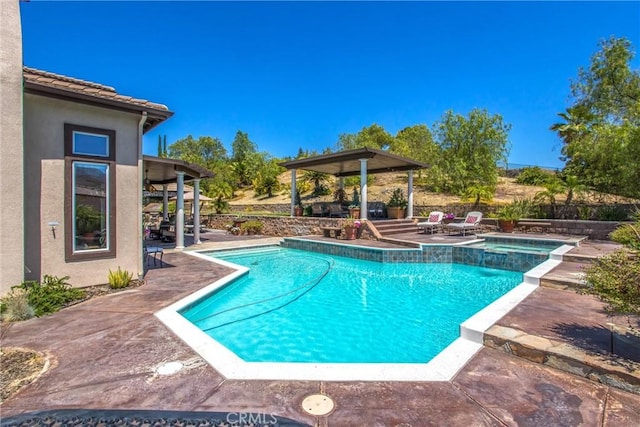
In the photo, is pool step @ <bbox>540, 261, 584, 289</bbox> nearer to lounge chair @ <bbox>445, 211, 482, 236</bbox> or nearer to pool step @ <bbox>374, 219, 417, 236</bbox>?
lounge chair @ <bbox>445, 211, 482, 236</bbox>

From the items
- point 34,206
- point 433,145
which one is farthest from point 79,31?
point 433,145

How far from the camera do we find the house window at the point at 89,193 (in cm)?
582

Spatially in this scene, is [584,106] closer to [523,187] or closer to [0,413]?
[523,187]

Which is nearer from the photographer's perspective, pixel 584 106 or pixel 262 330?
pixel 262 330

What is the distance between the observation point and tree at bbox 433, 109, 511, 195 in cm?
2261

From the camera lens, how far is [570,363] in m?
3.14

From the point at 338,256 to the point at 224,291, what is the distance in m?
5.98

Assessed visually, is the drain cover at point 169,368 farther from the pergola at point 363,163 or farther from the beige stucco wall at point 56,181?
the pergola at point 363,163

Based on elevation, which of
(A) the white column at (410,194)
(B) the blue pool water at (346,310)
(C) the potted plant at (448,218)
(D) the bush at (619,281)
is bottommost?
(B) the blue pool water at (346,310)

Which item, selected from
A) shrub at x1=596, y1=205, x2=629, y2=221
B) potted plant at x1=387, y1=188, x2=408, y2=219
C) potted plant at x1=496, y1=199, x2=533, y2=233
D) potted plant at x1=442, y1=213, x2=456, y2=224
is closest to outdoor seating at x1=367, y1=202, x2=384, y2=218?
potted plant at x1=387, y1=188, x2=408, y2=219

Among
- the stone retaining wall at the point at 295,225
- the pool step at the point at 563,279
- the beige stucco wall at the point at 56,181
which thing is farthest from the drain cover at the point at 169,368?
the stone retaining wall at the point at 295,225

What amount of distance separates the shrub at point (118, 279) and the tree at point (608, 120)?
59.6 ft

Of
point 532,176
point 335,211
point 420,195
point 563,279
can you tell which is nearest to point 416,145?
point 420,195

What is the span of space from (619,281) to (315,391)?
10.5ft
